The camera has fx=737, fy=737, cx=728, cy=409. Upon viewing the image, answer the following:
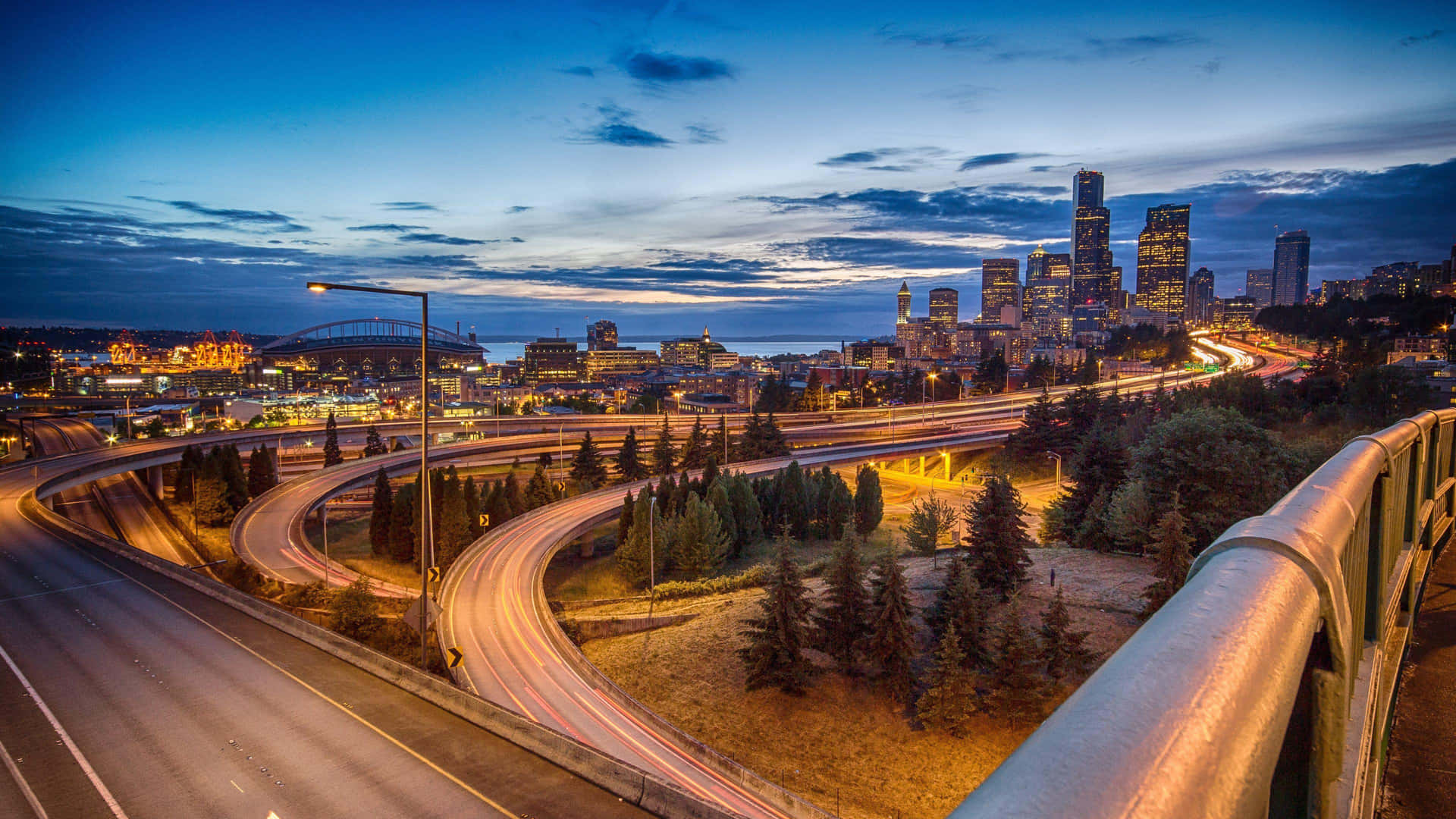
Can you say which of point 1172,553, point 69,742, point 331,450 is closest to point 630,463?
point 331,450

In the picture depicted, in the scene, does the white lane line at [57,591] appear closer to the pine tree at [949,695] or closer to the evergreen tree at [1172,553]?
the pine tree at [949,695]

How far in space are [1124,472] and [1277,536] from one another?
3774 cm

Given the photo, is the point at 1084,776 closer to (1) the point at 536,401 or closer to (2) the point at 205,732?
(2) the point at 205,732

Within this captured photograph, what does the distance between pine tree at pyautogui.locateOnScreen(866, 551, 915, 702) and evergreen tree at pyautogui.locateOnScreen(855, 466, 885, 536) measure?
21464 millimetres

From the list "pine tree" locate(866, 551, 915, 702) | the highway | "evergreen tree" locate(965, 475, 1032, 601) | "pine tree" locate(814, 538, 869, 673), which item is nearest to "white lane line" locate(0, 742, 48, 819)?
the highway

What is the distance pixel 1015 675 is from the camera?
18.8 m

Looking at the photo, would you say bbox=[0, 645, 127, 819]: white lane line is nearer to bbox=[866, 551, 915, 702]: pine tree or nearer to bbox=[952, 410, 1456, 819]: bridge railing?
bbox=[952, 410, 1456, 819]: bridge railing

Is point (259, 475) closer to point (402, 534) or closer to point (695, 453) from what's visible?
point (402, 534)

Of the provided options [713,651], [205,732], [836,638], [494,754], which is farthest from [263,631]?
[836,638]

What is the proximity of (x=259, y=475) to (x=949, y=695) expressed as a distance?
159 feet

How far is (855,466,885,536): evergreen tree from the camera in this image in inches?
1714

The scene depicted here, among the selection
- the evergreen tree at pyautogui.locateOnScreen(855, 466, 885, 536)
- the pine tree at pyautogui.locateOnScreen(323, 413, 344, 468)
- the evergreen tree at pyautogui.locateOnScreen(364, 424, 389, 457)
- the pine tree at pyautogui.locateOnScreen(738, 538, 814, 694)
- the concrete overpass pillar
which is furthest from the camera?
the evergreen tree at pyautogui.locateOnScreen(364, 424, 389, 457)

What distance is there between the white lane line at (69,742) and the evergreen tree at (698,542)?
23392 mm

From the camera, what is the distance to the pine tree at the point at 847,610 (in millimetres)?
21750
